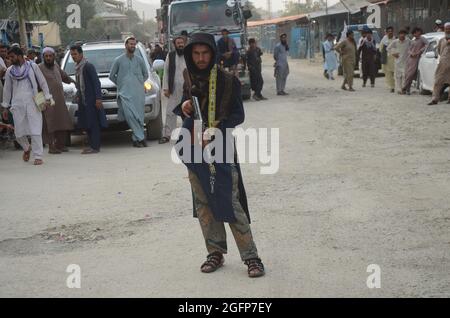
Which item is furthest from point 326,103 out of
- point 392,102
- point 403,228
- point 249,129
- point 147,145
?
point 403,228

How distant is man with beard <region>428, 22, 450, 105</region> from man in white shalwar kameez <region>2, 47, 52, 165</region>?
834cm

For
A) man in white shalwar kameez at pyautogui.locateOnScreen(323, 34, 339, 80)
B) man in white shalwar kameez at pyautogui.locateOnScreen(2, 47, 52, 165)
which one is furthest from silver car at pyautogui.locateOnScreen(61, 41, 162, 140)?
man in white shalwar kameez at pyautogui.locateOnScreen(323, 34, 339, 80)

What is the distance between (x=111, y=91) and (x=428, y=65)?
8157 millimetres

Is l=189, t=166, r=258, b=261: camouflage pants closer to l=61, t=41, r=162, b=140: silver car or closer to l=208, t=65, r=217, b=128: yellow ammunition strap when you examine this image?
l=208, t=65, r=217, b=128: yellow ammunition strap

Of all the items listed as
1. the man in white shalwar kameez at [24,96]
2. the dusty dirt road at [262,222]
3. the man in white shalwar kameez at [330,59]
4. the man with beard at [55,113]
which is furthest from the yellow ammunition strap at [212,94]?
the man in white shalwar kameez at [330,59]

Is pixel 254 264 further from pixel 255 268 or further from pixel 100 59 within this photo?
pixel 100 59

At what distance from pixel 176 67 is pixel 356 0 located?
26.8 meters

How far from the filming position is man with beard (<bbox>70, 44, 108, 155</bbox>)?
10859 millimetres

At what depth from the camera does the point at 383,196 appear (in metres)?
6.98

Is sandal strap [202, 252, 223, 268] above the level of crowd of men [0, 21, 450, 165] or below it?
below

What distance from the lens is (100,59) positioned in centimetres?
1285

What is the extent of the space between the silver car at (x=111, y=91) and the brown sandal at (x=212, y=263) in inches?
275

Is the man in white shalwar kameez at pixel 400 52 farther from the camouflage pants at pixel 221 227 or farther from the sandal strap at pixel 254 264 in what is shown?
the sandal strap at pixel 254 264
